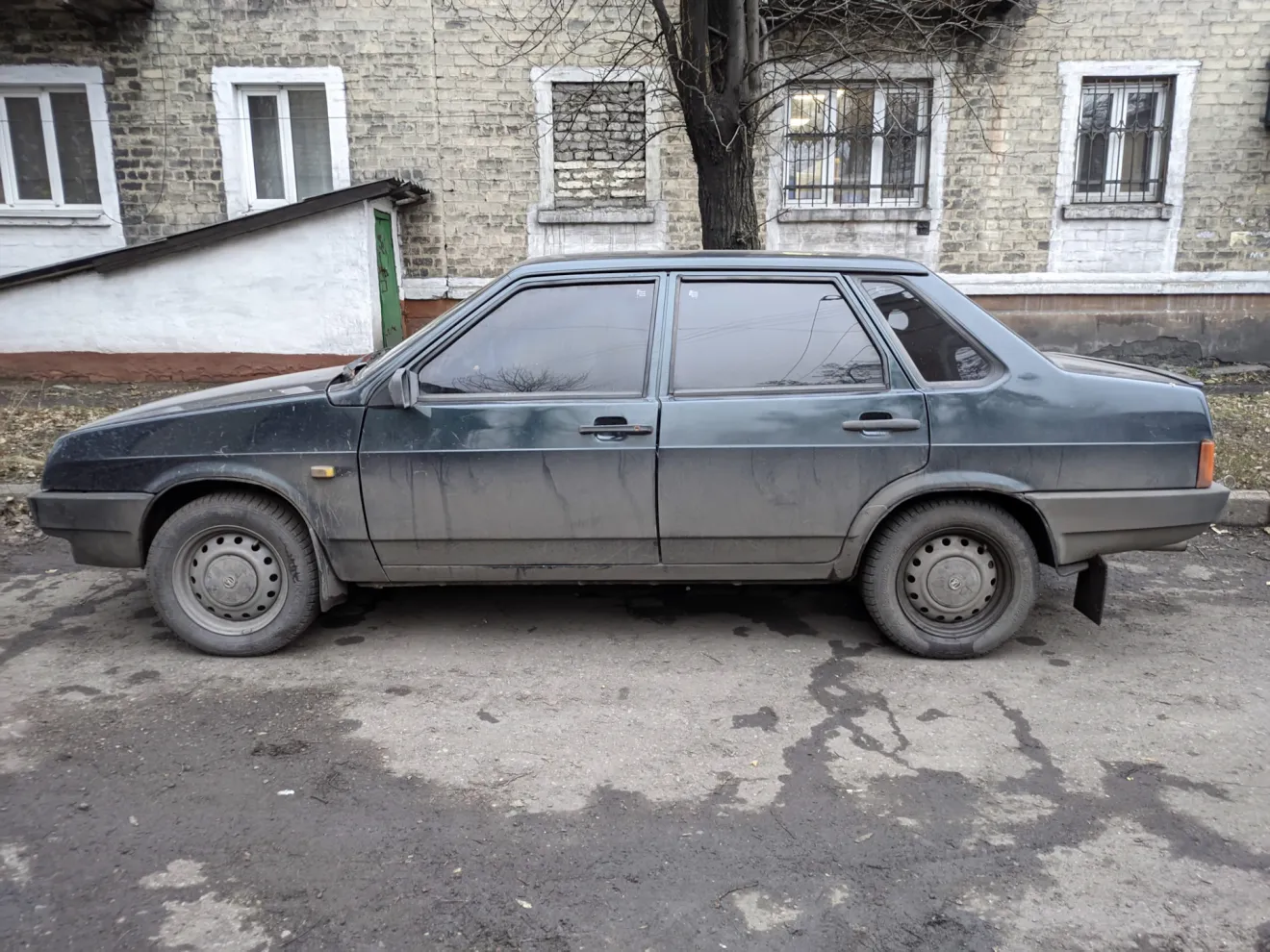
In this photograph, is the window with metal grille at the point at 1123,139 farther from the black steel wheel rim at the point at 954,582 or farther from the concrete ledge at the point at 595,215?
the black steel wheel rim at the point at 954,582

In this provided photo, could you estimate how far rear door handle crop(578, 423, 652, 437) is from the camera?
12.4 ft

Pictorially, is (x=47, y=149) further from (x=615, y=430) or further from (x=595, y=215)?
(x=615, y=430)

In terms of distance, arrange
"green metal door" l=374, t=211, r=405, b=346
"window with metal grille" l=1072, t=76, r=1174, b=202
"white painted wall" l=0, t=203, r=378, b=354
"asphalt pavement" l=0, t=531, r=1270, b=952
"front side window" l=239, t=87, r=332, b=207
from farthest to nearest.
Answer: "front side window" l=239, t=87, r=332, b=207 → "window with metal grille" l=1072, t=76, r=1174, b=202 → "green metal door" l=374, t=211, r=405, b=346 → "white painted wall" l=0, t=203, r=378, b=354 → "asphalt pavement" l=0, t=531, r=1270, b=952

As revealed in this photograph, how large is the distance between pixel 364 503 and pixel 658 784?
5.71 feet

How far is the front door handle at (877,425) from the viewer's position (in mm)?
3799

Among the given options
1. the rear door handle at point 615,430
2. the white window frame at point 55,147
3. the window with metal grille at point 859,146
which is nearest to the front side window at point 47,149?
the white window frame at point 55,147

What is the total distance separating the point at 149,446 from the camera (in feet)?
12.8

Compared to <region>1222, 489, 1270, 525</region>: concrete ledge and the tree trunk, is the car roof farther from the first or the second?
<region>1222, 489, 1270, 525</region>: concrete ledge

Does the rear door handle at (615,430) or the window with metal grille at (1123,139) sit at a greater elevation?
the window with metal grille at (1123,139)

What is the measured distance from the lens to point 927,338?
12.9 ft

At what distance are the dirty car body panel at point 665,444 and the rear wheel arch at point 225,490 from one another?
0.08ft

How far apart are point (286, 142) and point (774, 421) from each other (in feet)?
32.3

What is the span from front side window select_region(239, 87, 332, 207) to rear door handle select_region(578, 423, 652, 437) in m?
8.87

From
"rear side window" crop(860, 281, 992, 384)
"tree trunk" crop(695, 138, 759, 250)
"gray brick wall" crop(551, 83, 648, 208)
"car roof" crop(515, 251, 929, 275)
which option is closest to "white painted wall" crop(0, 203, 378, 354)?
"gray brick wall" crop(551, 83, 648, 208)
